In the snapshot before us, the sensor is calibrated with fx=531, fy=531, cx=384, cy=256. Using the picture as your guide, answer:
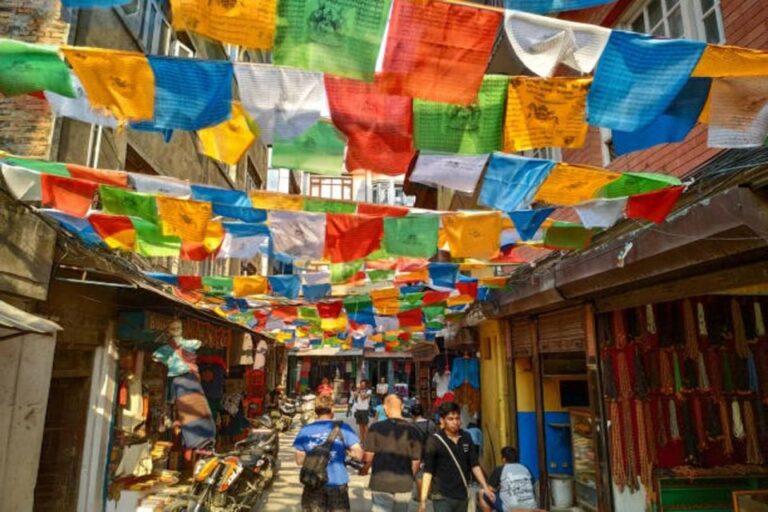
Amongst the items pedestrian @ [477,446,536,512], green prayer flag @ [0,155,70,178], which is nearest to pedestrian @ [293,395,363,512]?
pedestrian @ [477,446,536,512]

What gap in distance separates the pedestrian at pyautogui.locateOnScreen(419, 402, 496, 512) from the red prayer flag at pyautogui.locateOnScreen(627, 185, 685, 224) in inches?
122

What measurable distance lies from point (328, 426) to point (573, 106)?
4.63 meters

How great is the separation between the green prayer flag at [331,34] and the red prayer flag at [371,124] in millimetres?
416

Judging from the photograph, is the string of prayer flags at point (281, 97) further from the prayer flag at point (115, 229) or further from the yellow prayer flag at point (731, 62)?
the prayer flag at point (115, 229)

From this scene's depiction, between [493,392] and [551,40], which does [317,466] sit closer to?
[551,40]

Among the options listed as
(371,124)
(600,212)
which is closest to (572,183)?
(600,212)

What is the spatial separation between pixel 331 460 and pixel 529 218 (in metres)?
3.58

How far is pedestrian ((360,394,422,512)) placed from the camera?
6.87 metres

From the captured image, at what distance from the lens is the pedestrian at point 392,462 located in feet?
22.5

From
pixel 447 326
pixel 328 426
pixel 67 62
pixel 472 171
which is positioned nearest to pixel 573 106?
pixel 472 171

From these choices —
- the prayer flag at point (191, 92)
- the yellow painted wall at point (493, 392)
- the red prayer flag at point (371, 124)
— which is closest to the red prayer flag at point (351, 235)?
the red prayer flag at point (371, 124)

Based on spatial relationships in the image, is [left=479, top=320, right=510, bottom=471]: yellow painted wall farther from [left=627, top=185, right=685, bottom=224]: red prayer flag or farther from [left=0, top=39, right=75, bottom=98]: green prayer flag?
[left=0, top=39, right=75, bottom=98]: green prayer flag

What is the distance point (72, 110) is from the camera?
13.2 feet

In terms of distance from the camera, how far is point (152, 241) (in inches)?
264
